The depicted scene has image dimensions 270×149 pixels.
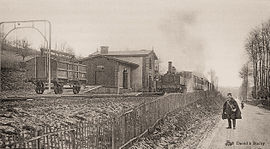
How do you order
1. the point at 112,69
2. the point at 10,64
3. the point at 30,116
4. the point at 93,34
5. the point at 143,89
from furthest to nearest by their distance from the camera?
the point at 143,89, the point at 112,69, the point at 10,64, the point at 93,34, the point at 30,116

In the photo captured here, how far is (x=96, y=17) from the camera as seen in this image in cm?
1030

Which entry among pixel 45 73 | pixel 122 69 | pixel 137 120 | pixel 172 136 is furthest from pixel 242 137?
pixel 122 69

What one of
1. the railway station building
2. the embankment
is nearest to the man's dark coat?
the embankment

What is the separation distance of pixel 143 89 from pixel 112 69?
209 inches

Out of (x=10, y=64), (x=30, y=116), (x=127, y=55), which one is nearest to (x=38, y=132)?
(x=30, y=116)

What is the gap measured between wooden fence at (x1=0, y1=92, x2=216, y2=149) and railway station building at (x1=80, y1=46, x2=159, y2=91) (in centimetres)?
1131

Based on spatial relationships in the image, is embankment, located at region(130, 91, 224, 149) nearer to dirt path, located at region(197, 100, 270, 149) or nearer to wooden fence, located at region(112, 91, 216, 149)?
wooden fence, located at region(112, 91, 216, 149)

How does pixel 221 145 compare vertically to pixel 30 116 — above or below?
below

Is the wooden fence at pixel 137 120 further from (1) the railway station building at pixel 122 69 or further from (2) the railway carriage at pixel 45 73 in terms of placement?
(1) the railway station building at pixel 122 69

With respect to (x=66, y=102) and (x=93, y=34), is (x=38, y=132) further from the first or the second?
(x=93, y=34)

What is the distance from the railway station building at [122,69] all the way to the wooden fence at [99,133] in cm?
1131

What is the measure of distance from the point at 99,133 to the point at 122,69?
20693mm

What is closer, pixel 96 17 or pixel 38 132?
pixel 38 132

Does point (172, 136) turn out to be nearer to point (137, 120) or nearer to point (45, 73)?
point (137, 120)
